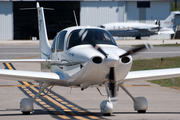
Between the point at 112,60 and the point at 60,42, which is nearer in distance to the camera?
the point at 112,60

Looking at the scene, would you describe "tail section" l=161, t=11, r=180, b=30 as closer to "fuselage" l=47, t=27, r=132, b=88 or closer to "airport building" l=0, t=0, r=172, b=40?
"airport building" l=0, t=0, r=172, b=40

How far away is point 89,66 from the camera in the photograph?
8.19 metres

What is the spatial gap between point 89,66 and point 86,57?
0.24 m

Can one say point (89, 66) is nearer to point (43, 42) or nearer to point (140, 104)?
point (140, 104)

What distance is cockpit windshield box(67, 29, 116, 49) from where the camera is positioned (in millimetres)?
9094

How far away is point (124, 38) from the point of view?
69750 mm

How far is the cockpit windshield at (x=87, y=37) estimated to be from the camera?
909cm

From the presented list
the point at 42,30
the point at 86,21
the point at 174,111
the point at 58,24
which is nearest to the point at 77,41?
the point at 174,111

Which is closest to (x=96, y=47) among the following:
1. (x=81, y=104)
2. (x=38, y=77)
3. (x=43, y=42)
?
(x=38, y=77)

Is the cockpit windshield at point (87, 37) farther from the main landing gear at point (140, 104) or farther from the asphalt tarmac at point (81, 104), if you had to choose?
the asphalt tarmac at point (81, 104)

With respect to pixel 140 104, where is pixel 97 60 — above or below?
above

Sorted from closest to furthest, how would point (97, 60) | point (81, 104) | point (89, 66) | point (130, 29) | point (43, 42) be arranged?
point (97, 60) → point (89, 66) → point (81, 104) → point (43, 42) → point (130, 29)

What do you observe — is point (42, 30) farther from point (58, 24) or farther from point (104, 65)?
point (58, 24)

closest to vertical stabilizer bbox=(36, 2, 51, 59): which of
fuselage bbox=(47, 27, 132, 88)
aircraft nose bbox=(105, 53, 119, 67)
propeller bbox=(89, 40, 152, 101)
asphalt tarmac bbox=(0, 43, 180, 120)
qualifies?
asphalt tarmac bbox=(0, 43, 180, 120)
